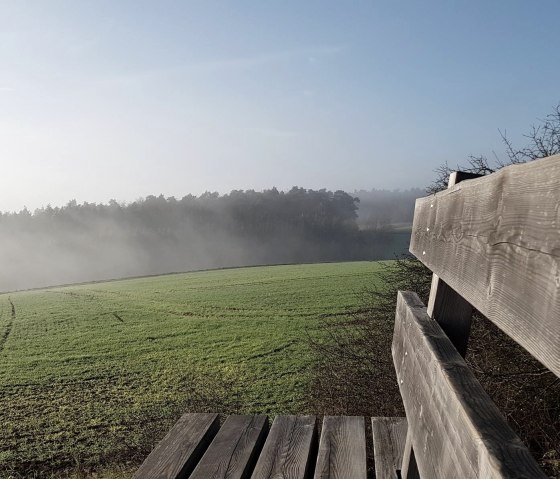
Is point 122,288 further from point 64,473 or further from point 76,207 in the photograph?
point 76,207

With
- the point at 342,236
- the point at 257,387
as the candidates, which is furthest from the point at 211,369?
the point at 342,236

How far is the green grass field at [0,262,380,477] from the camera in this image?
12.7 m

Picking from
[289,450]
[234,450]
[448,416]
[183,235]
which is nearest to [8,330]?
[234,450]

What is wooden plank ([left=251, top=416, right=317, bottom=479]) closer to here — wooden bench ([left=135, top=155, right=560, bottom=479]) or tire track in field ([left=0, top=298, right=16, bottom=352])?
wooden bench ([left=135, top=155, right=560, bottom=479])

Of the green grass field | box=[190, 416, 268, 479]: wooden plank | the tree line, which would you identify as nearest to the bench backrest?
box=[190, 416, 268, 479]: wooden plank

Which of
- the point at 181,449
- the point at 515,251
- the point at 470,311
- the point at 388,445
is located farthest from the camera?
the point at 388,445

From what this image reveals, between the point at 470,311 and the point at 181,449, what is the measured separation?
199 cm

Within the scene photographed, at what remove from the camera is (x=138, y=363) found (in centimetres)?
2014

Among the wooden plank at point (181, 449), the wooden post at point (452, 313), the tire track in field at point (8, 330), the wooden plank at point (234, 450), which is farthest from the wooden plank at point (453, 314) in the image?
the tire track in field at point (8, 330)

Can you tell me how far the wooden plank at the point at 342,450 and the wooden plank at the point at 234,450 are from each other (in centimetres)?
38

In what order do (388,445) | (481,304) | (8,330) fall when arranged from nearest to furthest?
(481,304) < (388,445) < (8,330)

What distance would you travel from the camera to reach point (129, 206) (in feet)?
377

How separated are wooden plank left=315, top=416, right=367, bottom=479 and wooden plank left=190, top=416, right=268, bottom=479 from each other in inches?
15.0

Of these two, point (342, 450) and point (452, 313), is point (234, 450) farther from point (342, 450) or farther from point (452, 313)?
point (452, 313)
